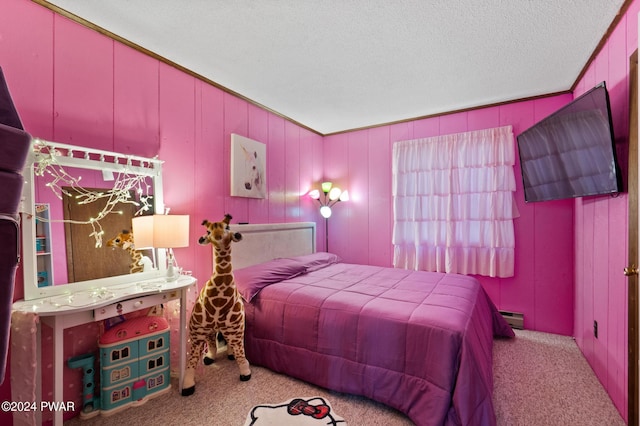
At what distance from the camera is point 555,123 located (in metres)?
2.29

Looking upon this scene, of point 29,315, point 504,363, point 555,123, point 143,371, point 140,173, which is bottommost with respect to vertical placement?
point 504,363

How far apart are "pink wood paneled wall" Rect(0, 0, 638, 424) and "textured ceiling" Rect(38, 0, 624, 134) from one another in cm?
20

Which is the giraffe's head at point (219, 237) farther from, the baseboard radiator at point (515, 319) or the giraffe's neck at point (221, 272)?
the baseboard radiator at point (515, 319)

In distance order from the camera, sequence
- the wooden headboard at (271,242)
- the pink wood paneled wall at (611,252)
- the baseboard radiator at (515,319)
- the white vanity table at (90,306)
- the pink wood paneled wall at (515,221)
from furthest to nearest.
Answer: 1. the baseboard radiator at (515,319)
2. the pink wood paneled wall at (515,221)
3. the wooden headboard at (271,242)
4. the pink wood paneled wall at (611,252)
5. the white vanity table at (90,306)

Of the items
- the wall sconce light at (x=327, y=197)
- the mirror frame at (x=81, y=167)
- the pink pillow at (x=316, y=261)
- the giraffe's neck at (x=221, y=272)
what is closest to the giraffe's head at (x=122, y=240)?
the mirror frame at (x=81, y=167)

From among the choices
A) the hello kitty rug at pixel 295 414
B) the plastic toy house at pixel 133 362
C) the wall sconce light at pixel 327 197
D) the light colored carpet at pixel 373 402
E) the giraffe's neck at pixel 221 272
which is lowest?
the light colored carpet at pixel 373 402

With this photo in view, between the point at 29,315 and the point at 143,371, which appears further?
the point at 143,371

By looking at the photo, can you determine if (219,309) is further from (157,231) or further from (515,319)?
(515,319)

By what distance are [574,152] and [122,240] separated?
135 inches

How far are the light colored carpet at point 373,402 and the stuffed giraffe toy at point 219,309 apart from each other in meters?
0.18

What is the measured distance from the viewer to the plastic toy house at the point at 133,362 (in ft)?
5.99

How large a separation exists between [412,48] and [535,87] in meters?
1.65

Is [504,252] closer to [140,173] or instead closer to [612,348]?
[612,348]

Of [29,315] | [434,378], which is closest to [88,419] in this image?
[29,315]
